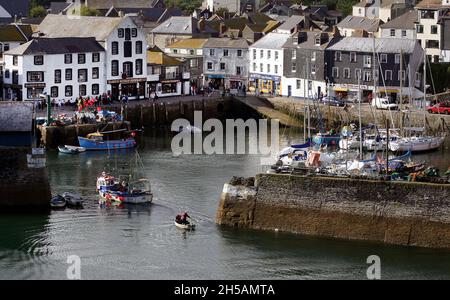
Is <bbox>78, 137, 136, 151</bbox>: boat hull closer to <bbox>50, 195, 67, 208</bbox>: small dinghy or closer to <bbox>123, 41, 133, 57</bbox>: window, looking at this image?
<bbox>123, 41, 133, 57</bbox>: window

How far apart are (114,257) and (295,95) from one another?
110ft

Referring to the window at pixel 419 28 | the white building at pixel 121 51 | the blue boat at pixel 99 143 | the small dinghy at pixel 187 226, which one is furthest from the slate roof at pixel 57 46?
the small dinghy at pixel 187 226

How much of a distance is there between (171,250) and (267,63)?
114 feet

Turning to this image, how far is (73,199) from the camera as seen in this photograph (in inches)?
1700

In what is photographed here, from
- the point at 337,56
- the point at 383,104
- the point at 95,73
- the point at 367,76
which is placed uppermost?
the point at 337,56

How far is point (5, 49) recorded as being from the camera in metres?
66.9

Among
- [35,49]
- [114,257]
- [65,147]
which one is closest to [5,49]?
[35,49]

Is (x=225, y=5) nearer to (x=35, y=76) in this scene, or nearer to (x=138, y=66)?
(x=138, y=66)

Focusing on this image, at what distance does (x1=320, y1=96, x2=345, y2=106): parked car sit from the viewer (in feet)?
212

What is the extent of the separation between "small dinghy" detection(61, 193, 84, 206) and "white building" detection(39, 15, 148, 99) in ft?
75.1

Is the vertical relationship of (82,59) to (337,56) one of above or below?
below

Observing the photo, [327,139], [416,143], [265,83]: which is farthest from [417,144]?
[265,83]

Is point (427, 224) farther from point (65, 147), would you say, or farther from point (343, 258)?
point (65, 147)

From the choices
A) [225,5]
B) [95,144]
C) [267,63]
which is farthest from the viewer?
[225,5]
